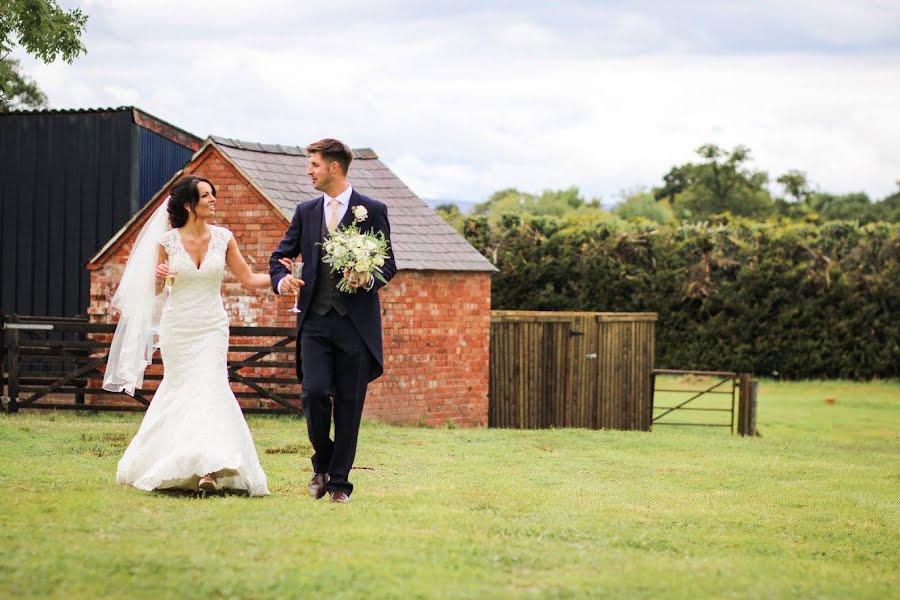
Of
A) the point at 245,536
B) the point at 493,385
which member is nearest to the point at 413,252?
the point at 493,385

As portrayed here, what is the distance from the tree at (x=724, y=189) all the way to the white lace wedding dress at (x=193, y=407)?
49276 millimetres

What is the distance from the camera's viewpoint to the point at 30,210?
63.7 feet

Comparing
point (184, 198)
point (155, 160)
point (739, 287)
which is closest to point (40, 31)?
point (155, 160)

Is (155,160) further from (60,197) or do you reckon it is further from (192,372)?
(192,372)

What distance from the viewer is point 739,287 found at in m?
28.4

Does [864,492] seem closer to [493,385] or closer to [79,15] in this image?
[493,385]

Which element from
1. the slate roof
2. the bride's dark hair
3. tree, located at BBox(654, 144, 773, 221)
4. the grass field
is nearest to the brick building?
the slate roof

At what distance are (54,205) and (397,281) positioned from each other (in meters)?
6.27

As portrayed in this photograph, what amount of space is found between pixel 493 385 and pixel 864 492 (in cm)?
993

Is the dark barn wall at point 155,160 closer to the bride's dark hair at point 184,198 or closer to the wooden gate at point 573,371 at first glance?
the wooden gate at point 573,371

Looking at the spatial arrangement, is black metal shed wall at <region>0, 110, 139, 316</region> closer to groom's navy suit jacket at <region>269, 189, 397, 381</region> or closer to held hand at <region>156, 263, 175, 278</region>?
held hand at <region>156, 263, 175, 278</region>

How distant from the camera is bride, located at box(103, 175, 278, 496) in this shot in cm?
780

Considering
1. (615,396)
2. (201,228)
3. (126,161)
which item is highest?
(126,161)

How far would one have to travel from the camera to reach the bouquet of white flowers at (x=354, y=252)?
7477 millimetres
